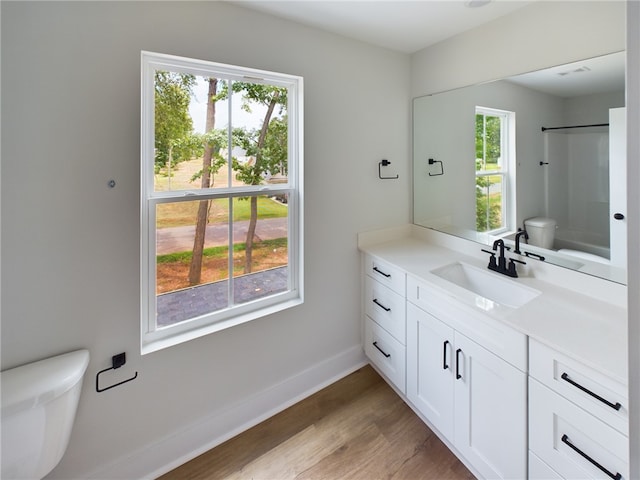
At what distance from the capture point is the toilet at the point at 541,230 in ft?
5.26

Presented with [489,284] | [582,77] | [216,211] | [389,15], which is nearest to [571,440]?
[489,284]

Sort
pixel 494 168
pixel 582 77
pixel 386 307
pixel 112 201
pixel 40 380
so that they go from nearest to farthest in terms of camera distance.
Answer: pixel 40 380, pixel 112 201, pixel 582 77, pixel 494 168, pixel 386 307

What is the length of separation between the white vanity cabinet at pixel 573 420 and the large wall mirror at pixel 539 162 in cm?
65

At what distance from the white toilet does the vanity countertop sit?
1.64m

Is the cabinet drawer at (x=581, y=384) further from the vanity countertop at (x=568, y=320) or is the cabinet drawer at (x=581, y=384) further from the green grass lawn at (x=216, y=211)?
the green grass lawn at (x=216, y=211)

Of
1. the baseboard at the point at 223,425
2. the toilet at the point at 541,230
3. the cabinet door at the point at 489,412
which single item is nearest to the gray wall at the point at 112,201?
the baseboard at the point at 223,425

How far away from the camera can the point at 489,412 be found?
1298 millimetres

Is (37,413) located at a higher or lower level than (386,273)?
lower

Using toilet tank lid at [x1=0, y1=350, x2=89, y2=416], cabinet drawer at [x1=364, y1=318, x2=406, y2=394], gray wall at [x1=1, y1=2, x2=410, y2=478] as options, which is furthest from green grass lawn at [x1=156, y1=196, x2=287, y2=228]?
cabinet drawer at [x1=364, y1=318, x2=406, y2=394]

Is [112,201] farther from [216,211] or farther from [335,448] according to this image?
[335,448]

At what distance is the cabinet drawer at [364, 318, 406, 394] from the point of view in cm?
186

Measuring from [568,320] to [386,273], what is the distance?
37.2 inches

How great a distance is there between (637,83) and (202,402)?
195 cm

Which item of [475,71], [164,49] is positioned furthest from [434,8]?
[164,49]
